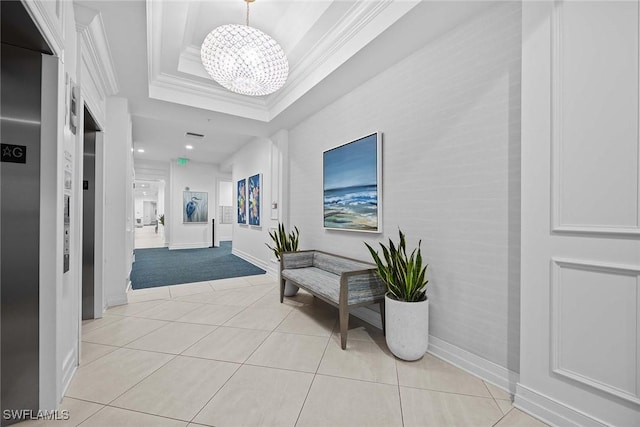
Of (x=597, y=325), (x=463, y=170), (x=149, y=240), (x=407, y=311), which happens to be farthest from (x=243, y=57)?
(x=149, y=240)

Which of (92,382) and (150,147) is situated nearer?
(92,382)

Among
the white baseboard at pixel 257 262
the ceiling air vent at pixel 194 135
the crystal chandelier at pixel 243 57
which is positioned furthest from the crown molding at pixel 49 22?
the ceiling air vent at pixel 194 135

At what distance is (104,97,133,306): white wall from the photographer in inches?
138

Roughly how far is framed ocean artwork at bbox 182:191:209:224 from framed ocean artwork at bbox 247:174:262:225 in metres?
3.39

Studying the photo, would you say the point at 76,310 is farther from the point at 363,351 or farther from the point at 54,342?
the point at 363,351

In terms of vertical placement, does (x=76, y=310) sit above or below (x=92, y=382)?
above

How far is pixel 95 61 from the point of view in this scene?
2582mm

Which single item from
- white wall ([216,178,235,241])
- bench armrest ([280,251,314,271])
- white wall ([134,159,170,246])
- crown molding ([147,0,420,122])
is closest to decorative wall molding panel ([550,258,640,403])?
crown molding ([147,0,420,122])

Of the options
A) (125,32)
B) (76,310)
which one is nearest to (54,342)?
(76,310)

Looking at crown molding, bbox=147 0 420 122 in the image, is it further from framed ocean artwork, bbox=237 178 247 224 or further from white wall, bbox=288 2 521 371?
framed ocean artwork, bbox=237 178 247 224

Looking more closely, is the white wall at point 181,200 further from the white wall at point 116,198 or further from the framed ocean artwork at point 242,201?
the white wall at point 116,198

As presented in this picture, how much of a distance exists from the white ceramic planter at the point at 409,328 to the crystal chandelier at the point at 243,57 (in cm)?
232

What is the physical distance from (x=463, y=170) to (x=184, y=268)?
18.4 feet

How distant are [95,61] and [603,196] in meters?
3.97
